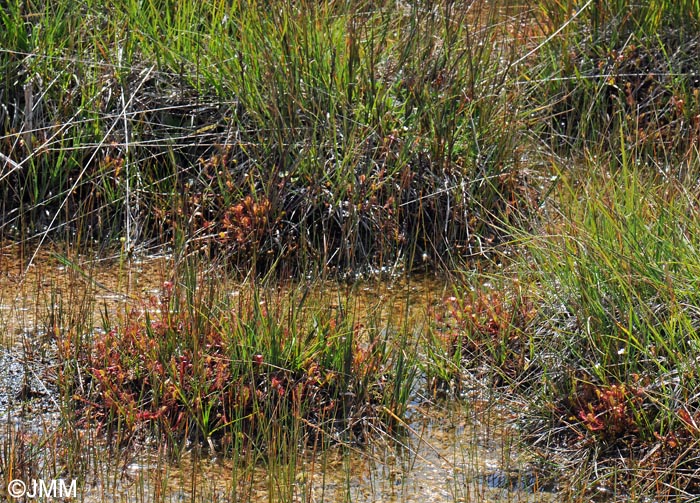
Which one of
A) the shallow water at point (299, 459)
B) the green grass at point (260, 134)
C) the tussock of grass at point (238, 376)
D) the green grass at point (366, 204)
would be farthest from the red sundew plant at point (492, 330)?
the green grass at point (260, 134)

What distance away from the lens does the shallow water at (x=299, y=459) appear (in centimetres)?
303

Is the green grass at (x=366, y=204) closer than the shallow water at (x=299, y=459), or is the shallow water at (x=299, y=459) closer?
the shallow water at (x=299, y=459)

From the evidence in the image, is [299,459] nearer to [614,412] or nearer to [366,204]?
[614,412]

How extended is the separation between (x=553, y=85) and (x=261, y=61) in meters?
1.55

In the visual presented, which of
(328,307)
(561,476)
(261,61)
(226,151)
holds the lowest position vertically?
(561,476)

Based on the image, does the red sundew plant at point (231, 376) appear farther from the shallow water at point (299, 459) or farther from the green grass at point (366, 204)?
the shallow water at point (299, 459)

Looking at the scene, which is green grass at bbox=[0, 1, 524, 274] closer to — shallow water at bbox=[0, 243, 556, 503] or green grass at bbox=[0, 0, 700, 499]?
green grass at bbox=[0, 0, 700, 499]

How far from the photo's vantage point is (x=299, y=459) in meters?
3.21

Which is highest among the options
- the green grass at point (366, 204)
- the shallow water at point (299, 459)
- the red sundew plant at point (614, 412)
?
the green grass at point (366, 204)

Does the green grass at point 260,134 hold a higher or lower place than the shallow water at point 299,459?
higher

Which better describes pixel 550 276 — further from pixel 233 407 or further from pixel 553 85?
pixel 553 85

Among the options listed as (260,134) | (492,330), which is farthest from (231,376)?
(260,134)

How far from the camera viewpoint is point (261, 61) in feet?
15.4

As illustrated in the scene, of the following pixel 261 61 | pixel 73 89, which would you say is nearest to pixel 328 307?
pixel 261 61
